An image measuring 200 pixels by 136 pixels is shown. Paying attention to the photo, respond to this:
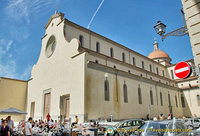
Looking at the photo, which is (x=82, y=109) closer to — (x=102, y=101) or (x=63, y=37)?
(x=102, y=101)

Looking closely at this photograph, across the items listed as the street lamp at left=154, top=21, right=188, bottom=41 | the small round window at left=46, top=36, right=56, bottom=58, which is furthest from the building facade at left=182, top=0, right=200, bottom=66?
the small round window at left=46, top=36, right=56, bottom=58

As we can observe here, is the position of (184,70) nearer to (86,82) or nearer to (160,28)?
(160,28)

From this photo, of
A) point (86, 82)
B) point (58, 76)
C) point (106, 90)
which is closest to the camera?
point (86, 82)

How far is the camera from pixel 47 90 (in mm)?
23125

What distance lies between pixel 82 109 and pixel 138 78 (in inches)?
448

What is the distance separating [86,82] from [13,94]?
612 inches

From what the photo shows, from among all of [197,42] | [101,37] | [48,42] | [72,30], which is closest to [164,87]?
[101,37]

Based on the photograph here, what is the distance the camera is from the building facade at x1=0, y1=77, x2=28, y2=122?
25.5 m

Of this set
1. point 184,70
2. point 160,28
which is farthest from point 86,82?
point 184,70

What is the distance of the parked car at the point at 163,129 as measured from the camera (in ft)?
22.3

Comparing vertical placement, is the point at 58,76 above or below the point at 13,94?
above

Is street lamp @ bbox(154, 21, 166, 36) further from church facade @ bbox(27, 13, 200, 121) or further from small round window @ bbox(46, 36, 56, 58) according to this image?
small round window @ bbox(46, 36, 56, 58)

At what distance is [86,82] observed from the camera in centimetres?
1750

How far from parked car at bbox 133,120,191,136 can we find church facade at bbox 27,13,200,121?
739 cm
